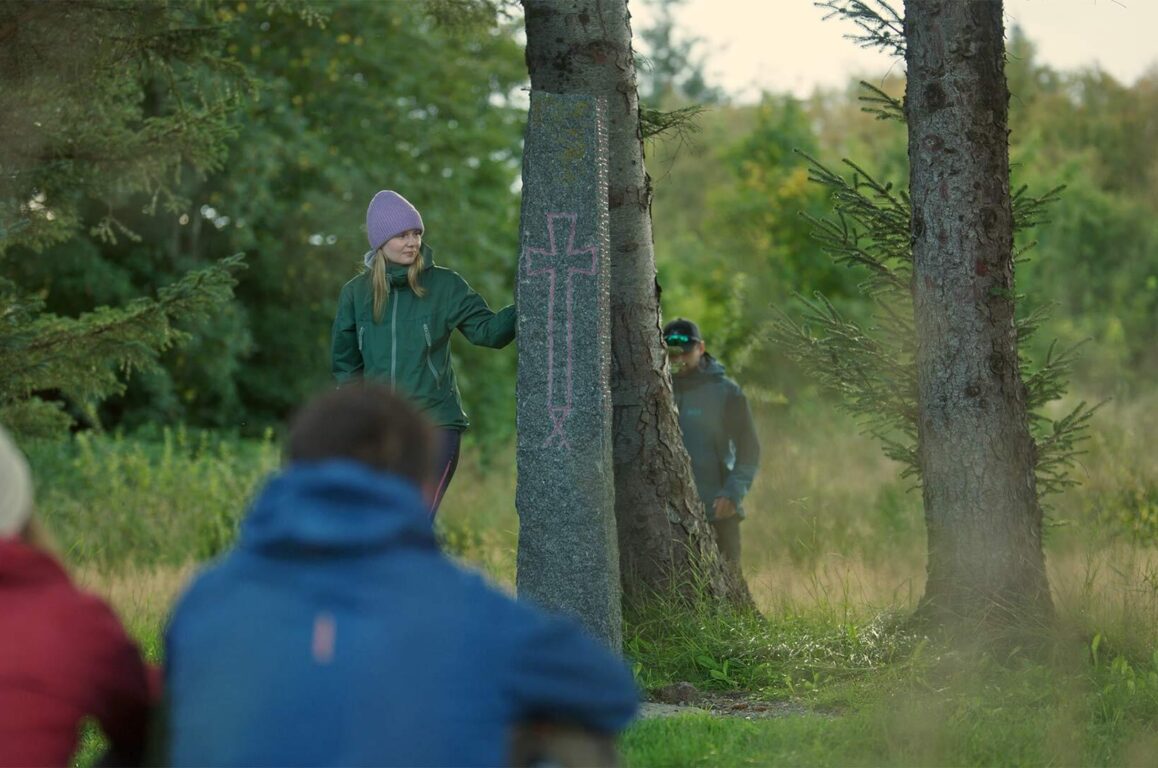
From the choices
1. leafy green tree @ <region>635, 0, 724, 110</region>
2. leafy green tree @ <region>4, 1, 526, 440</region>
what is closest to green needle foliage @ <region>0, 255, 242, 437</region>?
leafy green tree @ <region>4, 1, 526, 440</region>

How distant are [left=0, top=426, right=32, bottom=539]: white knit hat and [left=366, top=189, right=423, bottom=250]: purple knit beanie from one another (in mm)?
3895

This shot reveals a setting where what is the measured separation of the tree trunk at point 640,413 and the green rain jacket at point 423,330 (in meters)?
1.10

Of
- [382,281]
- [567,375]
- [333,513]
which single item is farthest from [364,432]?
[382,281]

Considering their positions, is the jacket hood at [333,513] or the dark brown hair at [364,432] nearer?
the jacket hood at [333,513]

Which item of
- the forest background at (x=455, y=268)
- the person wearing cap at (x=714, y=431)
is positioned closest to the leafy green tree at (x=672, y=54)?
the forest background at (x=455, y=268)

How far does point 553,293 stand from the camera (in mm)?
6531

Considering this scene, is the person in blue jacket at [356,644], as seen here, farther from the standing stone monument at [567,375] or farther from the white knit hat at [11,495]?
the standing stone monument at [567,375]

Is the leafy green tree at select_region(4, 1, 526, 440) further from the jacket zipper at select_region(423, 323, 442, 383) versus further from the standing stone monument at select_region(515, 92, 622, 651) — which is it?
the standing stone monument at select_region(515, 92, 622, 651)

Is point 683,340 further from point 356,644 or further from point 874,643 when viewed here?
point 356,644

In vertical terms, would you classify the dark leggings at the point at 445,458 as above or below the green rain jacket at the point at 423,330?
below

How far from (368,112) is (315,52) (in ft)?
4.02

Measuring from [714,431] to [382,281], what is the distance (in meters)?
3.21

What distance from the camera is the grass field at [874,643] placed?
5.54 m

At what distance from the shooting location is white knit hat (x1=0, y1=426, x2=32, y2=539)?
9.02 ft
